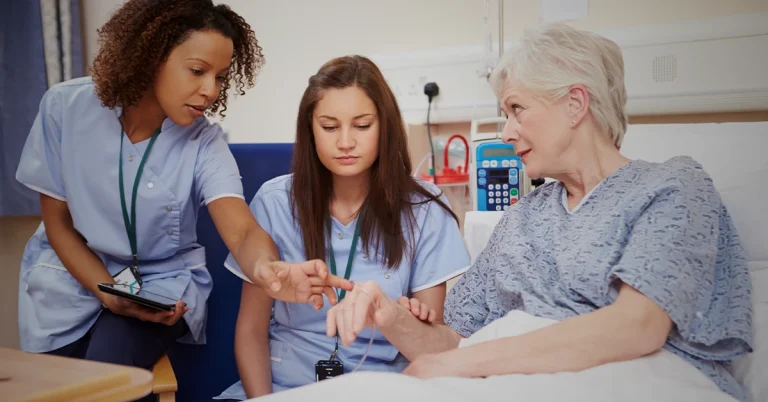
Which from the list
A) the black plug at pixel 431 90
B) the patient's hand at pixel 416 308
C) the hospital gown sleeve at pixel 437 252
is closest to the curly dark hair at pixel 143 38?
→ the hospital gown sleeve at pixel 437 252

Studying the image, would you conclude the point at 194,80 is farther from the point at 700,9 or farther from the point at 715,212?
the point at 700,9

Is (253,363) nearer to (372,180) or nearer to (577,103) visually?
(372,180)

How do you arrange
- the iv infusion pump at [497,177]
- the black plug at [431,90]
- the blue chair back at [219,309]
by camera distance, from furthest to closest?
the black plug at [431,90] → the iv infusion pump at [497,177] → the blue chair back at [219,309]

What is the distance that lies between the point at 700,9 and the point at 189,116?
5.56 ft

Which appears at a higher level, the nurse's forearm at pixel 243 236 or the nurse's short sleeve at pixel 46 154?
the nurse's short sleeve at pixel 46 154

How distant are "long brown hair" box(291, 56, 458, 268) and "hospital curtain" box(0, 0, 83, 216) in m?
1.84

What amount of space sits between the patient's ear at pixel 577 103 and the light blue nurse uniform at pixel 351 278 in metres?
0.40

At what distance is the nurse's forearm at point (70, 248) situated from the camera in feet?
5.41

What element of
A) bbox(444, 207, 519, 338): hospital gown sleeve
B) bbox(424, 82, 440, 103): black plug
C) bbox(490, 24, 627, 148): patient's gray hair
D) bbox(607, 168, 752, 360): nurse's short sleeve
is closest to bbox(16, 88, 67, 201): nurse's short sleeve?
bbox(444, 207, 519, 338): hospital gown sleeve

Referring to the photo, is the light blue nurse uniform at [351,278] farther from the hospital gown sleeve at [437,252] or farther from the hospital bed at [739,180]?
the hospital bed at [739,180]

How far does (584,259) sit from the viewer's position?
4.07 ft

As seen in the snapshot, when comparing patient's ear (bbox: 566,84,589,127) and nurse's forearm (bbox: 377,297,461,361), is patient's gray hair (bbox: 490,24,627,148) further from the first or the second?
nurse's forearm (bbox: 377,297,461,361)

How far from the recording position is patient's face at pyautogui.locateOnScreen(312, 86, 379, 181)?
5.10ft

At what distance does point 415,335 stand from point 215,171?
2.12 ft
